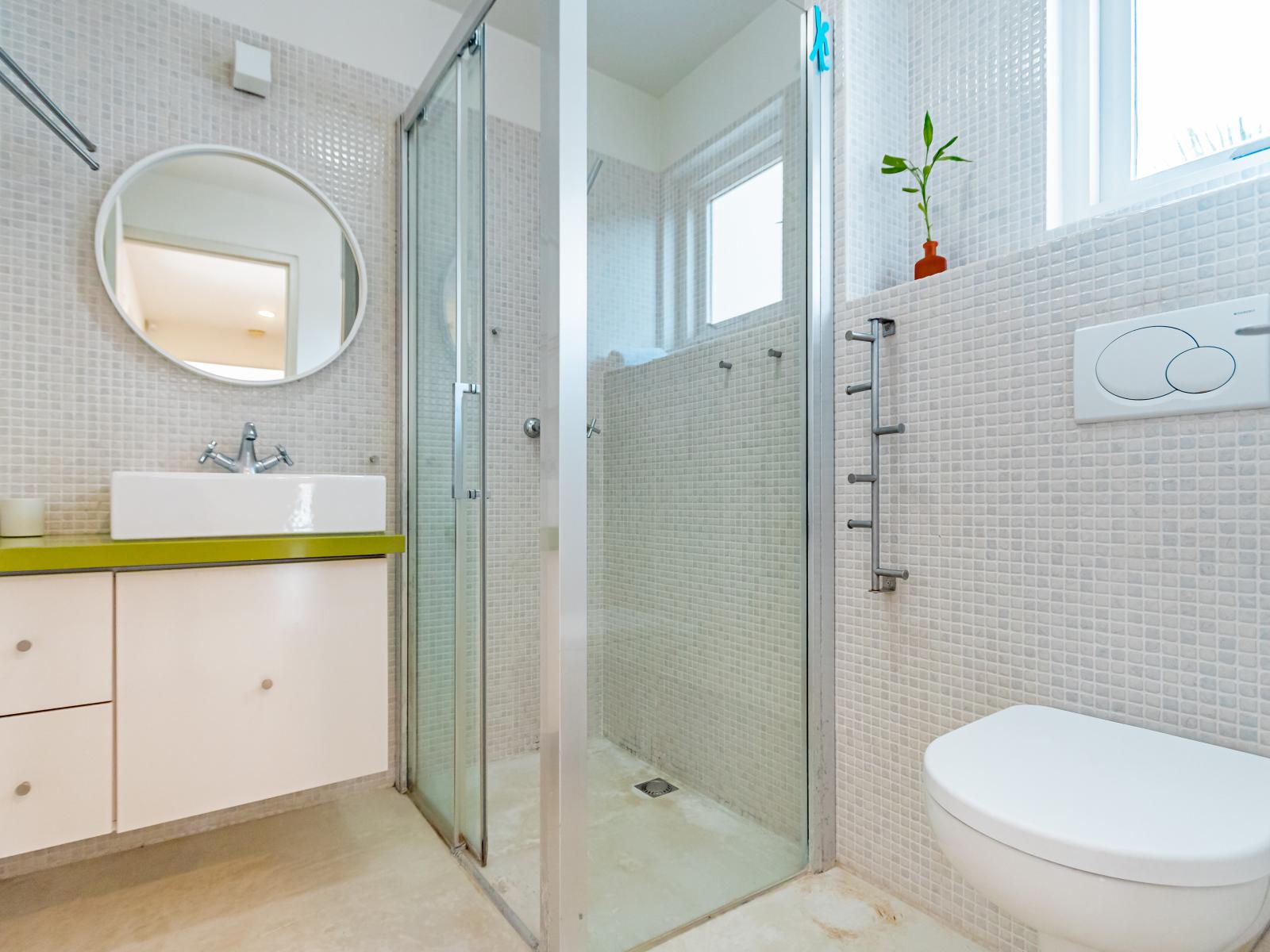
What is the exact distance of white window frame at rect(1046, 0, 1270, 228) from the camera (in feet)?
4.59

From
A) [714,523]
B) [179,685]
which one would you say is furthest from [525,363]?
[179,685]

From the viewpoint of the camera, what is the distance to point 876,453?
4.88 ft

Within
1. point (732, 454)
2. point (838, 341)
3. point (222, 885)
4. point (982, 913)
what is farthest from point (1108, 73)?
point (222, 885)

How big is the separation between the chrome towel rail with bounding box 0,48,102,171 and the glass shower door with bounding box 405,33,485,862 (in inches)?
29.7

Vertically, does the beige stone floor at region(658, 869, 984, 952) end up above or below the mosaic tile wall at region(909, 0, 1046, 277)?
below

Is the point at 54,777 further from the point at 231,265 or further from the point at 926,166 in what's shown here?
the point at 926,166

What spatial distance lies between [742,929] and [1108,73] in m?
1.93

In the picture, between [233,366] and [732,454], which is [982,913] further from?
[233,366]

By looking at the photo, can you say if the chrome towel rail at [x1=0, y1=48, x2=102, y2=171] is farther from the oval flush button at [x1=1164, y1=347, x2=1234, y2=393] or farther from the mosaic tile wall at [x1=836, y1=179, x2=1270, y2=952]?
the oval flush button at [x1=1164, y1=347, x2=1234, y2=393]

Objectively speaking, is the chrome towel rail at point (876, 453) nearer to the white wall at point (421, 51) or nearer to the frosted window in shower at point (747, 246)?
the frosted window in shower at point (747, 246)

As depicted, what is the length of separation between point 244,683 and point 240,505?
0.38 metres

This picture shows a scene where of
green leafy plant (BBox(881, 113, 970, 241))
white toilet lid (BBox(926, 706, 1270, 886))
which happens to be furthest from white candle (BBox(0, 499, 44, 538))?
green leafy plant (BBox(881, 113, 970, 241))

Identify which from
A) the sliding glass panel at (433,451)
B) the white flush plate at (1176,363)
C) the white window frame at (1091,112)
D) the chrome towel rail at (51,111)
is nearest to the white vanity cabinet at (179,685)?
the sliding glass panel at (433,451)

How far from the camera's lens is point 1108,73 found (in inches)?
55.9
